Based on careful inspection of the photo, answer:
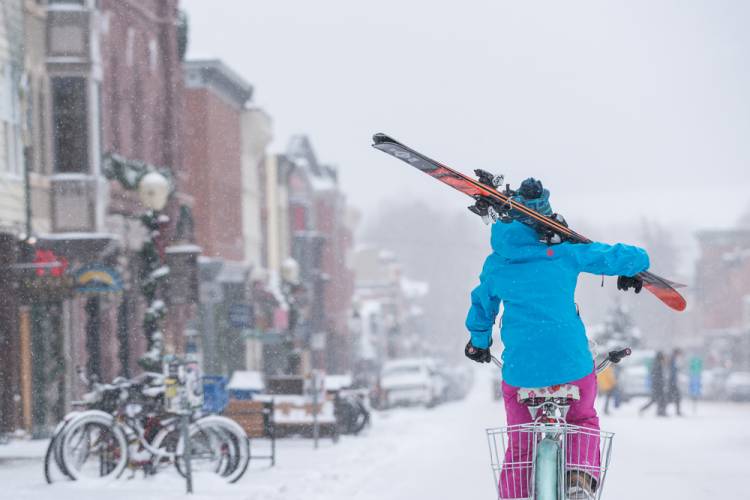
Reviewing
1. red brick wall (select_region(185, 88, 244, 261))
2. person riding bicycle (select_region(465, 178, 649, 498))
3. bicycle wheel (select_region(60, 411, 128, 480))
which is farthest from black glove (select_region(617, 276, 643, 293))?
red brick wall (select_region(185, 88, 244, 261))

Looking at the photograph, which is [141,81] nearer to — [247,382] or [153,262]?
[247,382]

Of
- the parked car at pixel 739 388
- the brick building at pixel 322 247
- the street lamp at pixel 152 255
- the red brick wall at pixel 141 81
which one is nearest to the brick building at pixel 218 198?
the red brick wall at pixel 141 81

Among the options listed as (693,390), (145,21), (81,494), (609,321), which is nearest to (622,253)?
(81,494)

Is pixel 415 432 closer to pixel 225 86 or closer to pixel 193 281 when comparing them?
pixel 193 281

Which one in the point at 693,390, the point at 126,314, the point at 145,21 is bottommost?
the point at 693,390

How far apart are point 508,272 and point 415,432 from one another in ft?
66.6

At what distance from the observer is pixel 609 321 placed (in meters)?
76.1

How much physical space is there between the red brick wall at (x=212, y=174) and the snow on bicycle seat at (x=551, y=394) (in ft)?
120

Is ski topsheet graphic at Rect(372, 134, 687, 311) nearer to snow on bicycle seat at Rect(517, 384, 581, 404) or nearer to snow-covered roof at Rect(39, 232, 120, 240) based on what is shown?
snow on bicycle seat at Rect(517, 384, 581, 404)

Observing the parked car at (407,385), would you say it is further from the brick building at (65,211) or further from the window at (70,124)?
the window at (70,124)

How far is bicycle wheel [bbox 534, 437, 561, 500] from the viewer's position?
6.16 metres

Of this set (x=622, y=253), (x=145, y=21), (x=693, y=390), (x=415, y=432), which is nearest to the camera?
(x=622, y=253)

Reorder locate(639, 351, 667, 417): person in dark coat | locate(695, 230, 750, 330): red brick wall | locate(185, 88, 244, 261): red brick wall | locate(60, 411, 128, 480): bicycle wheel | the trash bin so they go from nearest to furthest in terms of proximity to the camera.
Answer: locate(60, 411, 128, 480): bicycle wheel
the trash bin
locate(639, 351, 667, 417): person in dark coat
locate(185, 88, 244, 261): red brick wall
locate(695, 230, 750, 330): red brick wall

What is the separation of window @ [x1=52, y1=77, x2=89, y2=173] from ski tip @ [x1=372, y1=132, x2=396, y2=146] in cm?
2116
